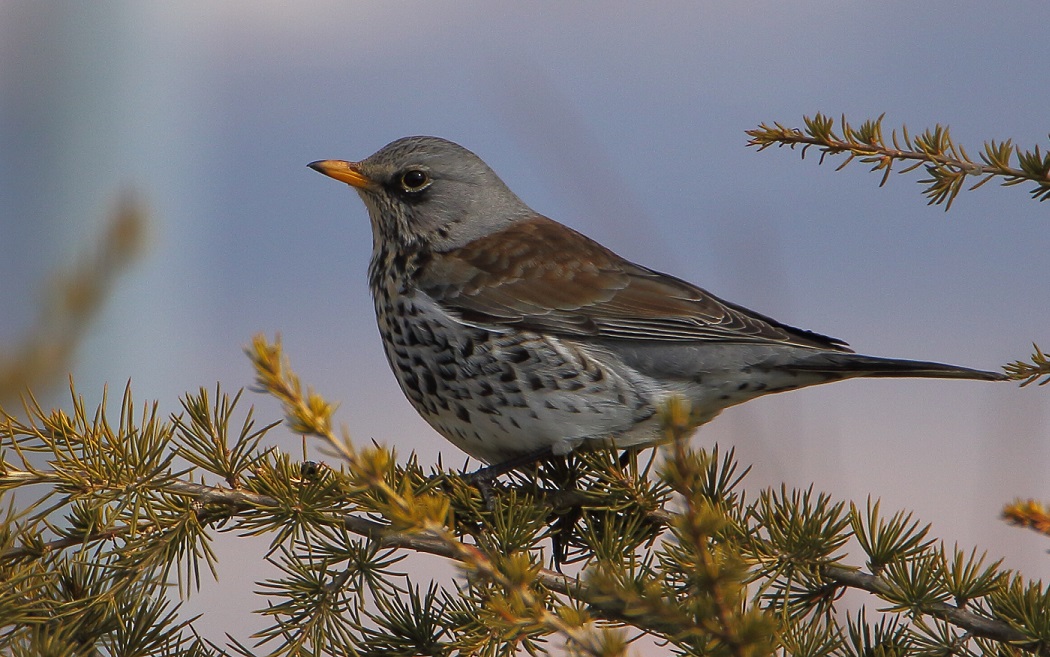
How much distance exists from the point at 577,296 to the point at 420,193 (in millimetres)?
783

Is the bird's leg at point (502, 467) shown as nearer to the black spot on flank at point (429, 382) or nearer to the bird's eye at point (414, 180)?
the black spot on flank at point (429, 382)

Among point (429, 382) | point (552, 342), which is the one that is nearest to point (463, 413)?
point (429, 382)

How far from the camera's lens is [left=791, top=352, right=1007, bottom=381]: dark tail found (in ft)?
8.48

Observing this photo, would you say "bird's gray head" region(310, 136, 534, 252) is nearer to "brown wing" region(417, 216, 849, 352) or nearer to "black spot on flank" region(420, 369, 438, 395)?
"brown wing" region(417, 216, 849, 352)

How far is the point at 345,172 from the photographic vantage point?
3.69 m

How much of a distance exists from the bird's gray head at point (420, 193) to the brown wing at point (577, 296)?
14 cm

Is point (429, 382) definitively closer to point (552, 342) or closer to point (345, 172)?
point (552, 342)

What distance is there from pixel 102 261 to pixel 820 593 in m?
2.10

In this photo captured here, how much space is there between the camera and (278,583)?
194cm

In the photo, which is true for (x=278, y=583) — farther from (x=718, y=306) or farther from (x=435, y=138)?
(x=435, y=138)

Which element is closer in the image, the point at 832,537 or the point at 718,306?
the point at 832,537

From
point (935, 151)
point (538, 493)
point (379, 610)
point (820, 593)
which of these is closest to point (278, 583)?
point (379, 610)

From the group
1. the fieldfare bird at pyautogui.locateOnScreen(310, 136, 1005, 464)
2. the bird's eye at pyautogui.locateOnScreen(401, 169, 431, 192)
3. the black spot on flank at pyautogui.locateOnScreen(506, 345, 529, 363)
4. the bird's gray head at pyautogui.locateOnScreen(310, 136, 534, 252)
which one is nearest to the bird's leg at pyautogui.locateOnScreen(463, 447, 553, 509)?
the fieldfare bird at pyautogui.locateOnScreen(310, 136, 1005, 464)

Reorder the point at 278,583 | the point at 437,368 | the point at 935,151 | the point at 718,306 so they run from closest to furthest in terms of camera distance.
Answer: the point at 278,583
the point at 935,151
the point at 437,368
the point at 718,306
